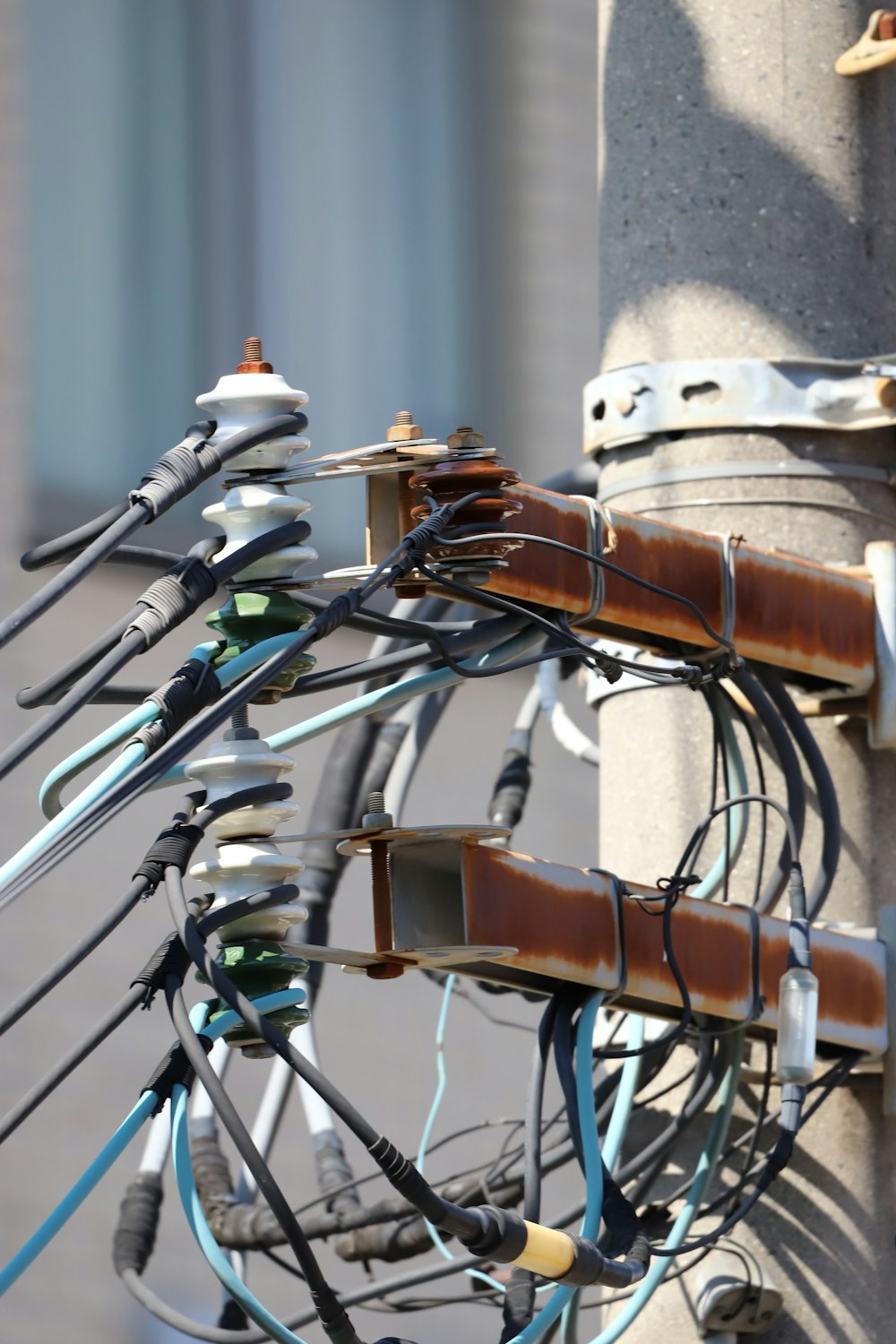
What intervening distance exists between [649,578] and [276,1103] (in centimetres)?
88

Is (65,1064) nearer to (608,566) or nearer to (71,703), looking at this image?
(71,703)

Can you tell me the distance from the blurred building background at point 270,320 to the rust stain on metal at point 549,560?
93.7 inches

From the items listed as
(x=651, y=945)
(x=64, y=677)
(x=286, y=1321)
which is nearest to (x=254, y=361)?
(x=64, y=677)

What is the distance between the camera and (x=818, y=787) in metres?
2.04

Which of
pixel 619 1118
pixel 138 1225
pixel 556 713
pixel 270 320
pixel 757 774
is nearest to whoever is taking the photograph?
pixel 619 1118

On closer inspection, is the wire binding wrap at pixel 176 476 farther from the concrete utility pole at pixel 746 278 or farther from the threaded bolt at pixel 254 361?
the concrete utility pole at pixel 746 278

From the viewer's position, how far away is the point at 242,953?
4.65ft

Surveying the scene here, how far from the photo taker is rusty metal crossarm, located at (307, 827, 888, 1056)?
156 cm

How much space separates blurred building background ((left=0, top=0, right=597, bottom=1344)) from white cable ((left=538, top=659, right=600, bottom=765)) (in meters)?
1.68

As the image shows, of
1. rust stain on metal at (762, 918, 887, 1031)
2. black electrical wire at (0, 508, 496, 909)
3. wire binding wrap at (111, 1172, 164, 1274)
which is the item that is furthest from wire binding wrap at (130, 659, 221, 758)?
wire binding wrap at (111, 1172, 164, 1274)

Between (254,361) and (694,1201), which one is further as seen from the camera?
(694,1201)

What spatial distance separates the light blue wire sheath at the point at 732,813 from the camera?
6.52ft

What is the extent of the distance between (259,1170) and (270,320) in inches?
147

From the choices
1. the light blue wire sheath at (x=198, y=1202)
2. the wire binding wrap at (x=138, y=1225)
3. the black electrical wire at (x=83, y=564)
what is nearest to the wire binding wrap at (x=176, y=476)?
the black electrical wire at (x=83, y=564)
